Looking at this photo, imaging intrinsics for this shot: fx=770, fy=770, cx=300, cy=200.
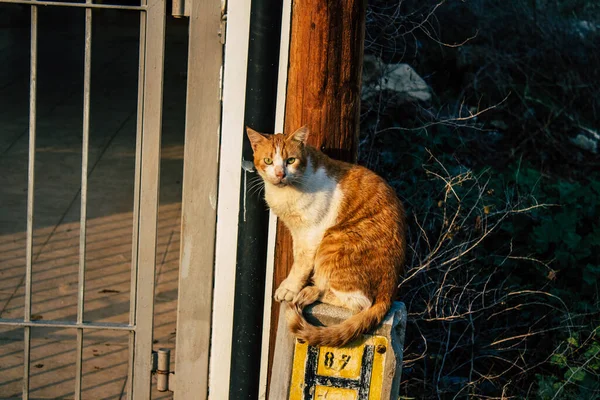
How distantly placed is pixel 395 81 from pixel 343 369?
4.01 meters

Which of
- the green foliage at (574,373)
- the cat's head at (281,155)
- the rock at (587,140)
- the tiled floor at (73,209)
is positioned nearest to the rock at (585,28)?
the rock at (587,140)

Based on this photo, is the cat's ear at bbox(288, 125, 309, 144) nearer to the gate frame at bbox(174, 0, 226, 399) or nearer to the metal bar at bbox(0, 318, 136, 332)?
the gate frame at bbox(174, 0, 226, 399)

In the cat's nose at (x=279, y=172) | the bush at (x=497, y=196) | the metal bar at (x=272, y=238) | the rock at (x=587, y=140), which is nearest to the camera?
the cat's nose at (x=279, y=172)

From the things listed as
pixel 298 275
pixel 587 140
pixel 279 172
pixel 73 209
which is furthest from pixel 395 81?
pixel 298 275

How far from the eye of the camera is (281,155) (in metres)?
2.91

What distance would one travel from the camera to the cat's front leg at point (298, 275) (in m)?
2.92

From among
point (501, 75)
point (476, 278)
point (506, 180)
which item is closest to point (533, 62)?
point (501, 75)

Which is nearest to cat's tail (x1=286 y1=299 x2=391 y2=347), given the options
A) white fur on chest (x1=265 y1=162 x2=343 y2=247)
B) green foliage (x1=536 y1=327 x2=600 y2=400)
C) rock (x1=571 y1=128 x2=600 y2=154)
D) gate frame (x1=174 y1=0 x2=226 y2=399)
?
white fur on chest (x1=265 y1=162 x2=343 y2=247)

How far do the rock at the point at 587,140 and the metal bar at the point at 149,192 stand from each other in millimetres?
5173

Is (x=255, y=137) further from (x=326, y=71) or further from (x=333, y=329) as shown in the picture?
(x=333, y=329)

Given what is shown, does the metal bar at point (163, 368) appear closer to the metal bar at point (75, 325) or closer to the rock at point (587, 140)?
the metal bar at point (75, 325)

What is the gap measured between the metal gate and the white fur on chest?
0.60 metres

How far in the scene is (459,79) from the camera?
727 cm

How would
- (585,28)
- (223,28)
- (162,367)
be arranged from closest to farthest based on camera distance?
(223,28) → (162,367) → (585,28)
